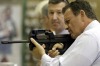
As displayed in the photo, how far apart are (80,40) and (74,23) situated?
0.17 meters

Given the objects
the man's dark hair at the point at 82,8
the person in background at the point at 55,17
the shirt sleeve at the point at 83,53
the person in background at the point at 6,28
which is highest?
the man's dark hair at the point at 82,8

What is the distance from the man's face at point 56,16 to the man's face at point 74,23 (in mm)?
579

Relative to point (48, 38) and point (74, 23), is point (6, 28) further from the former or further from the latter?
point (74, 23)

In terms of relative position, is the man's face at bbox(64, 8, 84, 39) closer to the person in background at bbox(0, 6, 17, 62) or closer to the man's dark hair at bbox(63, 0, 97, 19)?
the man's dark hair at bbox(63, 0, 97, 19)

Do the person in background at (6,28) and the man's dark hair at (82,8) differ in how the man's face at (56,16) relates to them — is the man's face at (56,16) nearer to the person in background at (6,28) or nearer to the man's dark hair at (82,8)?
the man's dark hair at (82,8)

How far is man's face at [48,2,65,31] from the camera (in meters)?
3.09

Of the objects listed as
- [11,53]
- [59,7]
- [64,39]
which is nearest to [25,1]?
[11,53]

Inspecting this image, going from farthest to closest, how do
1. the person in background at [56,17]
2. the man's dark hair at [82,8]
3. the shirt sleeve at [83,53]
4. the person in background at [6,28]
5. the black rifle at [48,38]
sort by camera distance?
1. the person in background at [6,28]
2. the person in background at [56,17]
3. the black rifle at [48,38]
4. the man's dark hair at [82,8]
5. the shirt sleeve at [83,53]

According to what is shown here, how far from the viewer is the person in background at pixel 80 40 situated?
2.24m

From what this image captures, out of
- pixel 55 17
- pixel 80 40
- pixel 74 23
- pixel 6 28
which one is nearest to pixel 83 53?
pixel 80 40

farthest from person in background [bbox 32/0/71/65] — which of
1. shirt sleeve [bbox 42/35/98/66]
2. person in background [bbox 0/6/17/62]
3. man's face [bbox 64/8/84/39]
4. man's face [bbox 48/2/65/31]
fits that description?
person in background [bbox 0/6/17/62]

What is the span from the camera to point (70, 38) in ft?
8.63

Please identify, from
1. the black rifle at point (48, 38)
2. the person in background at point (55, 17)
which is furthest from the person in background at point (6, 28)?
the black rifle at point (48, 38)

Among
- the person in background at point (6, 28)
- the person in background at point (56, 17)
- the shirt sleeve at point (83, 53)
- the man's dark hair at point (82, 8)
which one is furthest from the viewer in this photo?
the person in background at point (6, 28)
